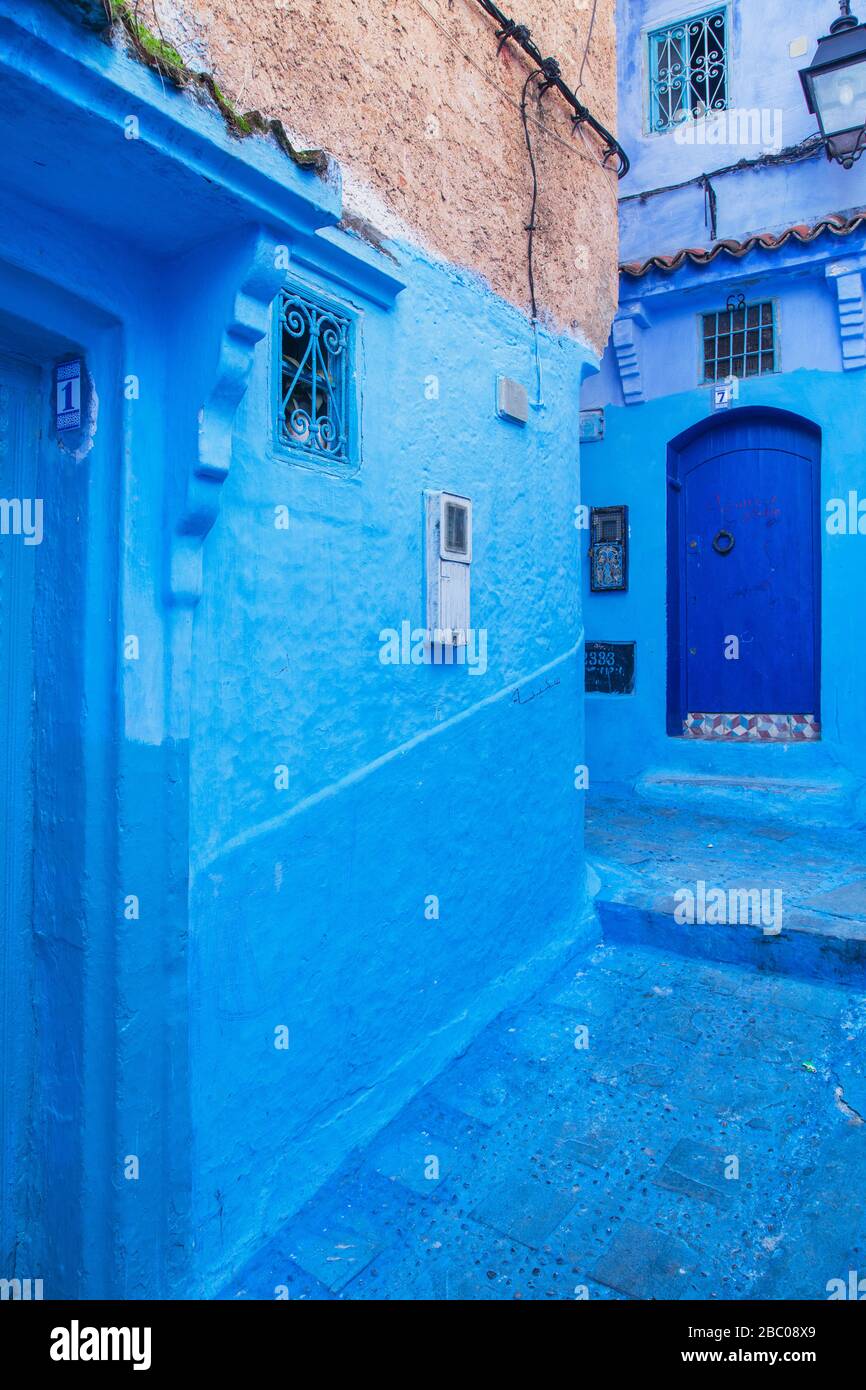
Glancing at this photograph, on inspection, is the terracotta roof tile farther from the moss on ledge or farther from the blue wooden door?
the blue wooden door

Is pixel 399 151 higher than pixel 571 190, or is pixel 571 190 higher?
pixel 571 190

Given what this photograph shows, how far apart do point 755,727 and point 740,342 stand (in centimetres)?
322

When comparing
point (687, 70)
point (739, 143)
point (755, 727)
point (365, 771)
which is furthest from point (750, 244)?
point (365, 771)

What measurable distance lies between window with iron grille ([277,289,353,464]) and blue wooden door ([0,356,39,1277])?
762 mm

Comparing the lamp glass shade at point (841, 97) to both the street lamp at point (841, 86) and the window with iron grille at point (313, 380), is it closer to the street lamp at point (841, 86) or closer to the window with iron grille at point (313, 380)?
the street lamp at point (841, 86)

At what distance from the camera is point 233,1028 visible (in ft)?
8.90

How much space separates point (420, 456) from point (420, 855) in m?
1.57

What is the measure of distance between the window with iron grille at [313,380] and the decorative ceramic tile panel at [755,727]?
211 inches

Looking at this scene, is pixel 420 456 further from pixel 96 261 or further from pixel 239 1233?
pixel 239 1233

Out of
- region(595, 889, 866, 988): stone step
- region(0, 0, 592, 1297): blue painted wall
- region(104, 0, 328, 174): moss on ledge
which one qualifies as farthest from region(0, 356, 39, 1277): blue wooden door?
region(595, 889, 866, 988): stone step

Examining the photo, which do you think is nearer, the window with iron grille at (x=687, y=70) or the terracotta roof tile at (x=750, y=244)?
the terracotta roof tile at (x=750, y=244)

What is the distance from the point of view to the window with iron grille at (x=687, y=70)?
811cm

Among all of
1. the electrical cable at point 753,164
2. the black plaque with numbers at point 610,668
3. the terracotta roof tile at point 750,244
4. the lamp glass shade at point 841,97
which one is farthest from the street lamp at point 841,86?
the black plaque with numbers at point 610,668

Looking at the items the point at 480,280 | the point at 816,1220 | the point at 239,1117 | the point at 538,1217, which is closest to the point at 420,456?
the point at 480,280
